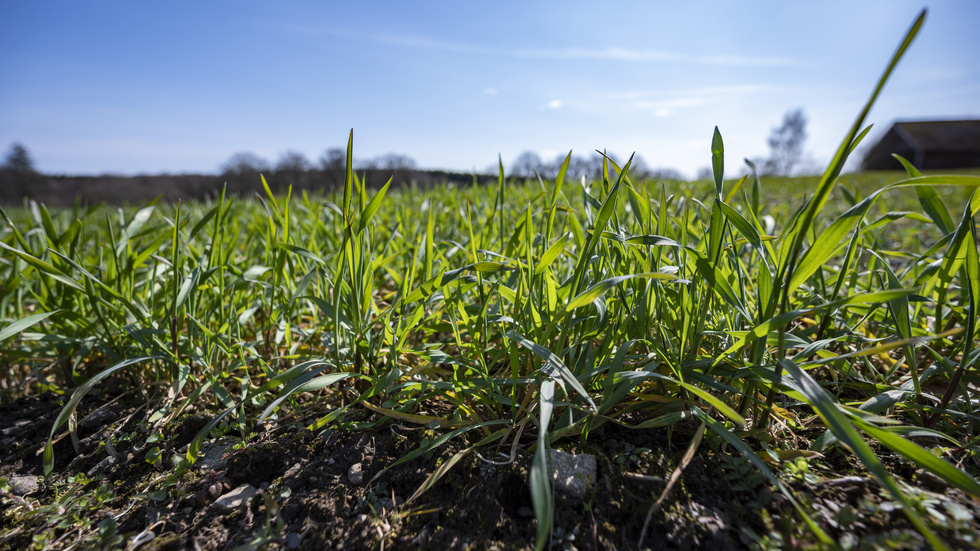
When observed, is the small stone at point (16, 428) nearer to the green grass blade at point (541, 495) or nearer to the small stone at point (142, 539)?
the small stone at point (142, 539)

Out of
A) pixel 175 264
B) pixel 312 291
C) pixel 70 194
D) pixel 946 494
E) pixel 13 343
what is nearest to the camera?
pixel 946 494

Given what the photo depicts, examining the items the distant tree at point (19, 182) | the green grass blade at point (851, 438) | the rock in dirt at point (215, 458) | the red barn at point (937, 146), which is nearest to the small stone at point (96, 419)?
the rock in dirt at point (215, 458)

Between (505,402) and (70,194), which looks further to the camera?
(70,194)

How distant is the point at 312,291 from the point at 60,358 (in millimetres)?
664

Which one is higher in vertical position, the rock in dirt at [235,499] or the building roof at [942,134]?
the building roof at [942,134]

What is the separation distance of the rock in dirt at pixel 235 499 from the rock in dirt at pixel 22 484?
410 mm

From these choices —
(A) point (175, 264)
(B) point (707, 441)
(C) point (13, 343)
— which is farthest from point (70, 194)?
(B) point (707, 441)

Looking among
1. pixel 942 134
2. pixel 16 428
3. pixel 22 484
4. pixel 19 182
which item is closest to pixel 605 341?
pixel 22 484

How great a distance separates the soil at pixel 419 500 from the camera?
2.17 feet

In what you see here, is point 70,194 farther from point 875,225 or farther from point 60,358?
point 875,225

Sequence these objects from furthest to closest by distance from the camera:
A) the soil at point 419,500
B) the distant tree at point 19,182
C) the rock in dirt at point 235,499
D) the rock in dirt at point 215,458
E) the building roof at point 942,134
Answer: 1. the building roof at point 942,134
2. the distant tree at point 19,182
3. the rock in dirt at point 215,458
4. the rock in dirt at point 235,499
5. the soil at point 419,500

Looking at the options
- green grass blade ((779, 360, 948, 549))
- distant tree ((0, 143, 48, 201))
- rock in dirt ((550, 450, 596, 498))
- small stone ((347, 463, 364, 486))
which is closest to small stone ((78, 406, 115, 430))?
small stone ((347, 463, 364, 486))

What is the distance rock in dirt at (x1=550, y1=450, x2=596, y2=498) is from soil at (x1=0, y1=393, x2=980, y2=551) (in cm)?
1

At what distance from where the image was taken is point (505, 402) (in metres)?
0.86
